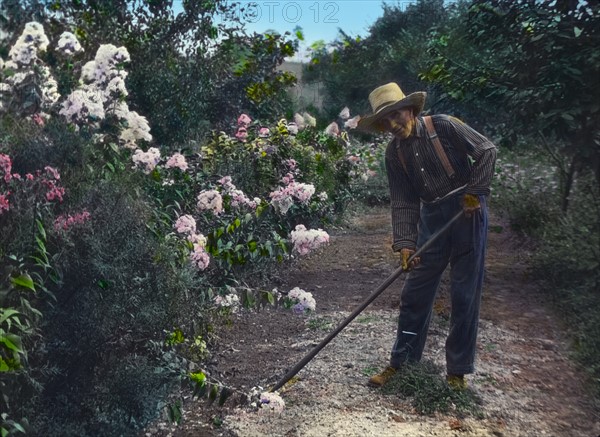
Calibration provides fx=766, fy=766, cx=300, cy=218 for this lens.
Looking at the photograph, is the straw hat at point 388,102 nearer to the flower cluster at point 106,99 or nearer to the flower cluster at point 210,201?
the flower cluster at point 210,201

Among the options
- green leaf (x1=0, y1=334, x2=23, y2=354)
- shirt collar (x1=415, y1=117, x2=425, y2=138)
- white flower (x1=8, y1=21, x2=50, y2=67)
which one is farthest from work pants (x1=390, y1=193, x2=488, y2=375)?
white flower (x1=8, y1=21, x2=50, y2=67)

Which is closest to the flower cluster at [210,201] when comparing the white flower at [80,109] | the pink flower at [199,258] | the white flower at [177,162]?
the white flower at [177,162]

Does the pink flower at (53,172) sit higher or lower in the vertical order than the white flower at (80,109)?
lower

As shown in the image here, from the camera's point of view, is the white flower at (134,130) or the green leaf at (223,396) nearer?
the green leaf at (223,396)

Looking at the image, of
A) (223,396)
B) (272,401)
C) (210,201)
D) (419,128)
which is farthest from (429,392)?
(210,201)

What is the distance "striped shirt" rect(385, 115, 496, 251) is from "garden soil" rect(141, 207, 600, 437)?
991 millimetres

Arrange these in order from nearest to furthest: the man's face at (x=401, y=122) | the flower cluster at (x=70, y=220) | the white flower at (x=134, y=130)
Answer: the flower cluster at (x=70, y=220), the man's face at (x=401, y=122), the white flower at (x=134, y=130)

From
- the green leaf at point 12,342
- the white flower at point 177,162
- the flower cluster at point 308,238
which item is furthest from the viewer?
the white flower at point 177,162

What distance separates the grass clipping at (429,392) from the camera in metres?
4.39

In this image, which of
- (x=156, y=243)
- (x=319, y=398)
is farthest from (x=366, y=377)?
(x=156, y=243)

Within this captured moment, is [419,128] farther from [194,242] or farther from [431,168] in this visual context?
[194,242]

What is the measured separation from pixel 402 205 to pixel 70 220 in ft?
6.57

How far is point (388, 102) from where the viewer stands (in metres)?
4.49

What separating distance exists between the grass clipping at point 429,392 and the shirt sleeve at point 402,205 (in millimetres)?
771
